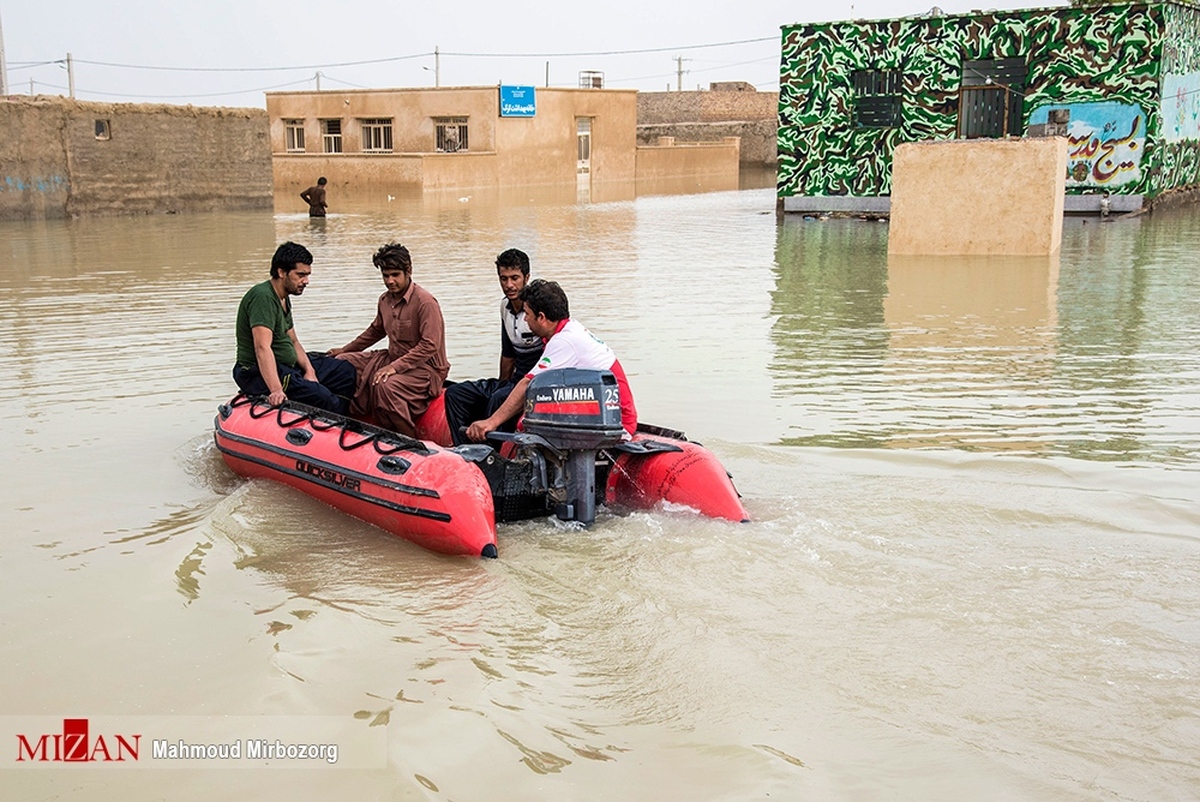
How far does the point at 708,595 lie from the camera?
5.53m

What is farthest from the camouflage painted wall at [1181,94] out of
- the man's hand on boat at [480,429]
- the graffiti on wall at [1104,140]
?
the man's hand on boat at [480,429]

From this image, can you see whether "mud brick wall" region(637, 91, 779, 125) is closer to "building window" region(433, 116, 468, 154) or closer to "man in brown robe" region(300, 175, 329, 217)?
"building window" region(433, 116, 468, 154)

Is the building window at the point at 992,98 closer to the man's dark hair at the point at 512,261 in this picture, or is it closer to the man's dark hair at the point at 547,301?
the man's dark hair at the point at 512,261

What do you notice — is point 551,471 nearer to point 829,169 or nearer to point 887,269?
point 887,269

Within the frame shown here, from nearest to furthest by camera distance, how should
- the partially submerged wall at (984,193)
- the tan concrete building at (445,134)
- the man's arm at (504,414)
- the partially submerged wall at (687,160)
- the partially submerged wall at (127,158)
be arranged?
1. the man's arm at (504,414)
2. the partially submerged wall at (984,193)
3. the partially submerged wall at (127,158)
4. the tan concrete building at (445,134)
5. the partially submerged wall at (687,160)

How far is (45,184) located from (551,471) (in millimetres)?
21875

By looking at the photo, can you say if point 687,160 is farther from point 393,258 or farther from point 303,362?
point 393,258

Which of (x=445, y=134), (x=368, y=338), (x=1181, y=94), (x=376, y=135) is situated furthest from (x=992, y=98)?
(x=376, y=135)

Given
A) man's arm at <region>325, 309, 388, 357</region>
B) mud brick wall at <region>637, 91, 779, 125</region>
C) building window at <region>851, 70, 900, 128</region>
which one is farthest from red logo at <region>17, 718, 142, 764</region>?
mud brick wall at <region>637, 91, 779, 125</region>

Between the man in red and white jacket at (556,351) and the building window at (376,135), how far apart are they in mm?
39469

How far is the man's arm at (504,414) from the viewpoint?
22.4ft

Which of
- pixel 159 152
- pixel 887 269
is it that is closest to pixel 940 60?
pixel 887 269

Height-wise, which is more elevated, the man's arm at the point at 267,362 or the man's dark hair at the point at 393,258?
the man's dark hair at the point at 393,258

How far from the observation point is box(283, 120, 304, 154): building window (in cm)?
4612
